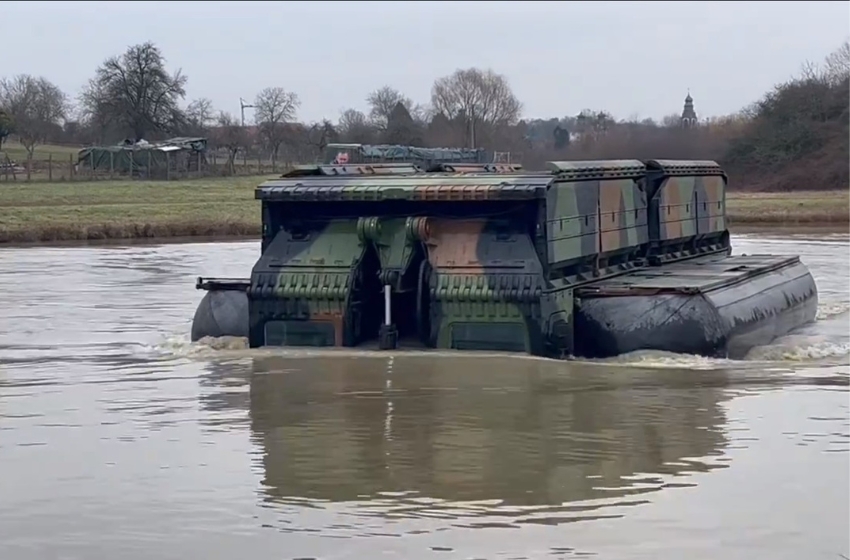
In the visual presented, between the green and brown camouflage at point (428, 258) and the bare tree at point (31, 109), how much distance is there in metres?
19.4

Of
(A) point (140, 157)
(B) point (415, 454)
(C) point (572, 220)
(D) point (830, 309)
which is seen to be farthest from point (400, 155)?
(A) point (140, 157)

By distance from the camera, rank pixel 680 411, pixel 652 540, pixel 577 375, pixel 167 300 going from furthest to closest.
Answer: pixel 167 300, pixel 577 375, pixel 680 411, pixel 652 540

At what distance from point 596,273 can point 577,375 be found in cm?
241

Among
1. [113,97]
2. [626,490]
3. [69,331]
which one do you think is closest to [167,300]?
[69,331]

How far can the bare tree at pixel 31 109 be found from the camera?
107 feet

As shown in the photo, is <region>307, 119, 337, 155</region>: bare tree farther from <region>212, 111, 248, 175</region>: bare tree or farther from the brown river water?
the brown river water

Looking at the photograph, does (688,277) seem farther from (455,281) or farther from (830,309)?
(830,309)

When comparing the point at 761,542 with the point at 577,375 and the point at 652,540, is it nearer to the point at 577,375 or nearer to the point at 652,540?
the point at 652,540

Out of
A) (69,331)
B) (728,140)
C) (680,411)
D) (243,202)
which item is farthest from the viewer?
(728,140)

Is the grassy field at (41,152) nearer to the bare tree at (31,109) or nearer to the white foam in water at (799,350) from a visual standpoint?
the bare tree at (31,109)

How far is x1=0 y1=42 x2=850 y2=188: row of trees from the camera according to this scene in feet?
114

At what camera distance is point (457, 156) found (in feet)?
62.9

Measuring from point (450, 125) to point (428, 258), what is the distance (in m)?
28.7

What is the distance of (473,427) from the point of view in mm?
9320
